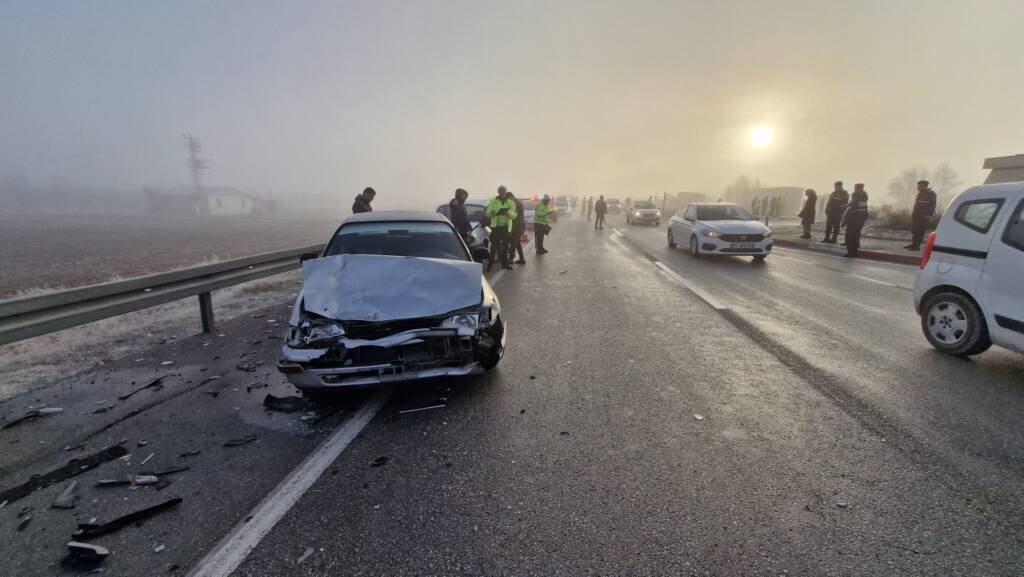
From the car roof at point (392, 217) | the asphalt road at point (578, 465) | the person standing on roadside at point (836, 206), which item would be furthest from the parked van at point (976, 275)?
the person standing on roadside at point (836, 206)

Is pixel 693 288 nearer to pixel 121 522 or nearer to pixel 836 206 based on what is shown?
pixel 121 522

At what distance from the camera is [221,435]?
3.33 m

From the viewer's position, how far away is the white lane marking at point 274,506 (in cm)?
211

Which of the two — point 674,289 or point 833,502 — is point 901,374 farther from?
point 674,289

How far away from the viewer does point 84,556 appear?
216cm

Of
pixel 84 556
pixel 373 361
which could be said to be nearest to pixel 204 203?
pixel 373 361

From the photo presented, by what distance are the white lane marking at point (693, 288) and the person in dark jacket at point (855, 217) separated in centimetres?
619

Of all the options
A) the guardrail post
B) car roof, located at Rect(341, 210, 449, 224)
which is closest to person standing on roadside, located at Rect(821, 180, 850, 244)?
car roof, located at Rect(341, 210, 449, 224)

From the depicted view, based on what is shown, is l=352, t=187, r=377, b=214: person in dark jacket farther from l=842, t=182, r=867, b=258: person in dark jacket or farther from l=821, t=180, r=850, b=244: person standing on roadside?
l=821, t=180, r=850, b=244: person standing on roadside

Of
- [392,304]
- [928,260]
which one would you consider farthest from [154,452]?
[928,260]

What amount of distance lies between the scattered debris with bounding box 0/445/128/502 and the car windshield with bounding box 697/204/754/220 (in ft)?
45.1

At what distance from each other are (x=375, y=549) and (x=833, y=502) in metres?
2.49

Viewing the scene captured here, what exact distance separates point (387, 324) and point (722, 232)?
36.0 ft

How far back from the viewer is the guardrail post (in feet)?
18.9
